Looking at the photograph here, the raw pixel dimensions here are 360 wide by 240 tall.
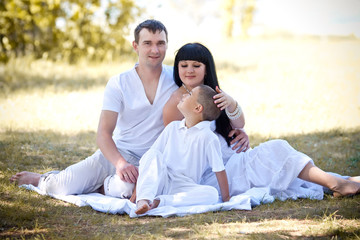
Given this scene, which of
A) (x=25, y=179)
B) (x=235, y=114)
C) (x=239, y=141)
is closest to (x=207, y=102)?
(x=235, y=114)

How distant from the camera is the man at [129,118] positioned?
4.07 metres

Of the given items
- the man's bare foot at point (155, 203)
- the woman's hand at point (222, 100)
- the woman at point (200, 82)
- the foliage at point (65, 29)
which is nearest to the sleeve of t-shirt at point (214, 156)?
the woman's hand at point (222, 100)

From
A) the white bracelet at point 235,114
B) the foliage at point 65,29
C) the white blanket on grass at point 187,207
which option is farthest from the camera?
the foliage at point 65,29

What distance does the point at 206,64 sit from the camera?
4.11 metres

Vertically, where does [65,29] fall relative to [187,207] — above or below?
above

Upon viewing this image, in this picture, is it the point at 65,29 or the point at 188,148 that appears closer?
the point at 188,148

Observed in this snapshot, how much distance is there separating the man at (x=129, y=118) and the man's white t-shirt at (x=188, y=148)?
1.35ft

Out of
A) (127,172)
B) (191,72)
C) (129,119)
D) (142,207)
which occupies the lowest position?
(142,207)

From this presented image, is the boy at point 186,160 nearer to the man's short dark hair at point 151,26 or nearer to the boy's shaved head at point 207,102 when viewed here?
the boy's shaved head at point 207,102

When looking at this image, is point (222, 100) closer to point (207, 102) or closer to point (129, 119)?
point (207, 102)

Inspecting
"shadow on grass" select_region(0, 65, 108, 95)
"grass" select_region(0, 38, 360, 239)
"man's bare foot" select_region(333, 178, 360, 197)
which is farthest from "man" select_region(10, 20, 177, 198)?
"shadow on grass" select_region(0, 65, 108, 95)

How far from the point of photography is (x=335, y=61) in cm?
1294

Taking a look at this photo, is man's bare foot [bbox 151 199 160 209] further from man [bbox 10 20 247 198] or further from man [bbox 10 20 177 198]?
man [bbox 10 20 177 198]

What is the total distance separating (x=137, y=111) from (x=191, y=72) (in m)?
0.67
